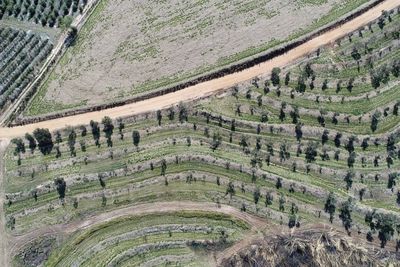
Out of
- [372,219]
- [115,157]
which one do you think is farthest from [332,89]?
[115,157]

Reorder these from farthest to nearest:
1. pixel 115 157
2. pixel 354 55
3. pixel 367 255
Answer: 1. pixel 354 55
2. pixel 115 157
3. pixel 367 255

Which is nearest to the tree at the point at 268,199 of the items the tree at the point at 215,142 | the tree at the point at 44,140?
the tree at the point at 215,142

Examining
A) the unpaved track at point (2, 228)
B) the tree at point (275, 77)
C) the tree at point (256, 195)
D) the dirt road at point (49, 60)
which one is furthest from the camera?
the dirt road at point (49, 60)

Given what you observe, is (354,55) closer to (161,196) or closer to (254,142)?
(254,142)

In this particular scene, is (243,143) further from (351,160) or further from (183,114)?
(351,160)

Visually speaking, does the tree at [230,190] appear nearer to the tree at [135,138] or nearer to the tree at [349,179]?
the tree at [135,138]

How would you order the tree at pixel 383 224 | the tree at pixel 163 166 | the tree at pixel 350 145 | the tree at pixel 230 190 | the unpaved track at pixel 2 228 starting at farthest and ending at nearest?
1. the tree at pixel 350 145
2. the tree at pixel 163 166
3. the tree at pixel 230 190
4. the unpaved track at pixel 2 228
5. the tree at pixel 383 224

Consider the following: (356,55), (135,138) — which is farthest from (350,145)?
(135,138)
